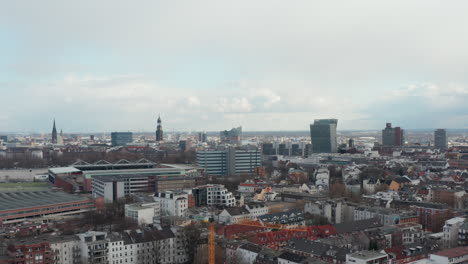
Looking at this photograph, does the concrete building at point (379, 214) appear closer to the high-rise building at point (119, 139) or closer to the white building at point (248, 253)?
the white building at point (248, 253)

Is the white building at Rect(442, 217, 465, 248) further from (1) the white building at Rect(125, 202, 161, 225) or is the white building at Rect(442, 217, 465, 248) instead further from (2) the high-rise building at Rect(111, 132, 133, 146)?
(2) the high-rise building at Rect(111, 132, 133, 146)

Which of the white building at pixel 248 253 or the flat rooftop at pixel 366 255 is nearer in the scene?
the flat rooftop at pixel 366 255

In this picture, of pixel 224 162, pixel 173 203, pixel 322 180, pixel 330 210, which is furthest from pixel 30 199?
pixel 322 180

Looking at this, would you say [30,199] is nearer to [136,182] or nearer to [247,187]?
[136,182]

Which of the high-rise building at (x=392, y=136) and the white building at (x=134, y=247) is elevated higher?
the high-rise building at (x=392, y=136)

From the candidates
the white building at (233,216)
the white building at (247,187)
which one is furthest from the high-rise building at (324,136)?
the white building at (233,216)

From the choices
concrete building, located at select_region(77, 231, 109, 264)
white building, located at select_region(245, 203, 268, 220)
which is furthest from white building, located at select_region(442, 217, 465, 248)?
concrete building, located at select_region(77, 231, 109, 264)

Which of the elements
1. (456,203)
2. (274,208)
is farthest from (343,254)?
(456,203)
